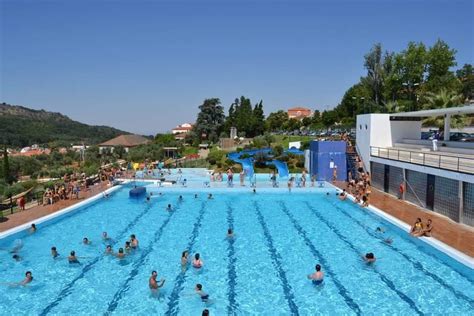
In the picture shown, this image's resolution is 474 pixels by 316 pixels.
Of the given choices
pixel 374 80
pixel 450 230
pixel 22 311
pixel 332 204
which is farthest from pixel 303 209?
pixel 374 80

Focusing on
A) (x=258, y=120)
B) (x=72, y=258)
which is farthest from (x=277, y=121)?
(x=72, y=258)

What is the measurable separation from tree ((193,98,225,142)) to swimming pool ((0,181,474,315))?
38279mm

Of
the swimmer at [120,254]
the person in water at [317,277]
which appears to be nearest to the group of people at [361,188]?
the person in water at [317,277]

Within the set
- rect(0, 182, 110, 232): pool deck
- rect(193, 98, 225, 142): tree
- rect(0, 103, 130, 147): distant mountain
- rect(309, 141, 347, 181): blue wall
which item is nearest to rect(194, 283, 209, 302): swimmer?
rect(0, 182, 110, 232): pool deck

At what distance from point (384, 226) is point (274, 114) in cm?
6429

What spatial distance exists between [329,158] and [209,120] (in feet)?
109

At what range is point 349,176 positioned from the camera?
23.3 m

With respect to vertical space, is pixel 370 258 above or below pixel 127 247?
below

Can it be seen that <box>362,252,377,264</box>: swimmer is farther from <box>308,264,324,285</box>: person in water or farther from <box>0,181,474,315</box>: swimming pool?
<box>308,264,324,285</box>: person in water

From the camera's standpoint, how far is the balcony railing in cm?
1372

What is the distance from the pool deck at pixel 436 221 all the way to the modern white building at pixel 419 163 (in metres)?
0.41

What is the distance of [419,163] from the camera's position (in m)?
16.4

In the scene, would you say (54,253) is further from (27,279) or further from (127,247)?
(127,247)

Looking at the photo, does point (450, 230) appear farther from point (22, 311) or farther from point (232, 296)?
point (22, 311)
